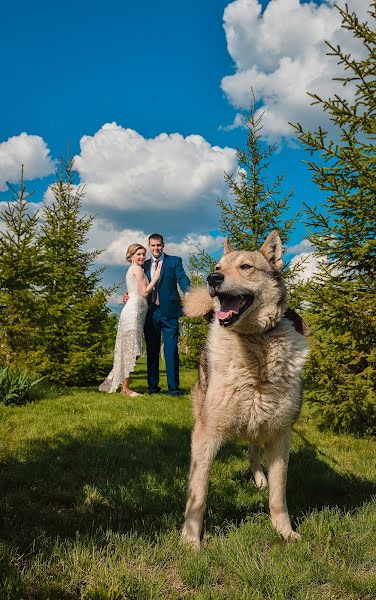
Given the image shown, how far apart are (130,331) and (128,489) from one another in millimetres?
5383

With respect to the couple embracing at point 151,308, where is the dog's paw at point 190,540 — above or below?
Answer: below

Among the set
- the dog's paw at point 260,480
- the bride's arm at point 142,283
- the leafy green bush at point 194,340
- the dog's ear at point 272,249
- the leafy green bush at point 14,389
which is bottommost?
the dog's paw at point 260,480

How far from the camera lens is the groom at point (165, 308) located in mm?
9031

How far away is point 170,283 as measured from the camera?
9.18m

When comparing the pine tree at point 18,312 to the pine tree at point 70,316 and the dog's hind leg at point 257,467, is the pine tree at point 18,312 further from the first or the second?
the dog's hind leg at point 257,467

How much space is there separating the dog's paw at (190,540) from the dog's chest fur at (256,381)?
0.71 m

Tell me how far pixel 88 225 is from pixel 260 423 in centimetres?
1386

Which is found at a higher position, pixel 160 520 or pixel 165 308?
pixel 165 308

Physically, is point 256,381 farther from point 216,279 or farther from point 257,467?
point 257,467

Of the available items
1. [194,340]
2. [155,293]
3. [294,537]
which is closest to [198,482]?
[294,537]

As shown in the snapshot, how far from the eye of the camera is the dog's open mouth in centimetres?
312

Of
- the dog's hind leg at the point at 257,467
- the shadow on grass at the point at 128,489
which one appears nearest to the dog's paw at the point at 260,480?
the dog's hind leg at the point at 257,467

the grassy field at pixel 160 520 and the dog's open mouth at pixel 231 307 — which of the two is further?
the dog's open mouth at pixel 231 307

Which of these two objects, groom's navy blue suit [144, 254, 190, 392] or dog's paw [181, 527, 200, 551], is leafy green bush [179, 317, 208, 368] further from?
dog's paw [181, 527, 200, 551]
